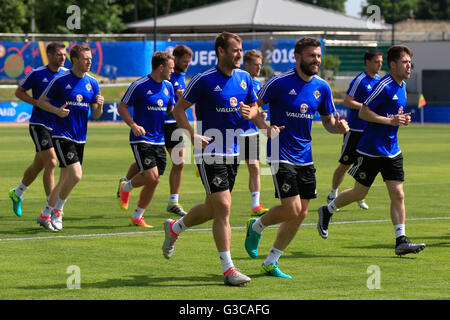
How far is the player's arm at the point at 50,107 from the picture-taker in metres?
11.7

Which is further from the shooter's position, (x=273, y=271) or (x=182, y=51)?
(x=182, y=51)

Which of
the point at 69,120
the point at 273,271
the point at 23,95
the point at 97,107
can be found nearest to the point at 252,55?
the point at 97,107

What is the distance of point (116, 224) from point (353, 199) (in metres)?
3.48

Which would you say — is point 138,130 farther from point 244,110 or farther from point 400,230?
point 400,230

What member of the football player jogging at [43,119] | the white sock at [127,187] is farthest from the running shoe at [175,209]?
the football player jogging at [43,119]

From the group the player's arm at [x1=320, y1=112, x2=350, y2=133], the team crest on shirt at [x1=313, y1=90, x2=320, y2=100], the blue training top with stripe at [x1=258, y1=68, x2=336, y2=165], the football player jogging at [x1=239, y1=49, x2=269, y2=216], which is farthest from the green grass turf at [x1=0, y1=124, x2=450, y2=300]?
the team crest on shirt at [x1=313, y1=90, x2=320, y2=100]

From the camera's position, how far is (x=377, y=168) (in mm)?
10656

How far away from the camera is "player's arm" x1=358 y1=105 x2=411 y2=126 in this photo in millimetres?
10117

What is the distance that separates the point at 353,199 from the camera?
37.1ft

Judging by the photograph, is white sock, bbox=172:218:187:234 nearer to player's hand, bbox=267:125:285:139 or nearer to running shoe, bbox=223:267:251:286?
running shoe, bbox=223:267:251:286

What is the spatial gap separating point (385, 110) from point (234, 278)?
3.25m

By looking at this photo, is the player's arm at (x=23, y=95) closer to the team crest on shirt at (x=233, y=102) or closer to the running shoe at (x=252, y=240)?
the running shoe at (x=252, y=240)

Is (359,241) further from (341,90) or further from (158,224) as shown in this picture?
(341,90)
